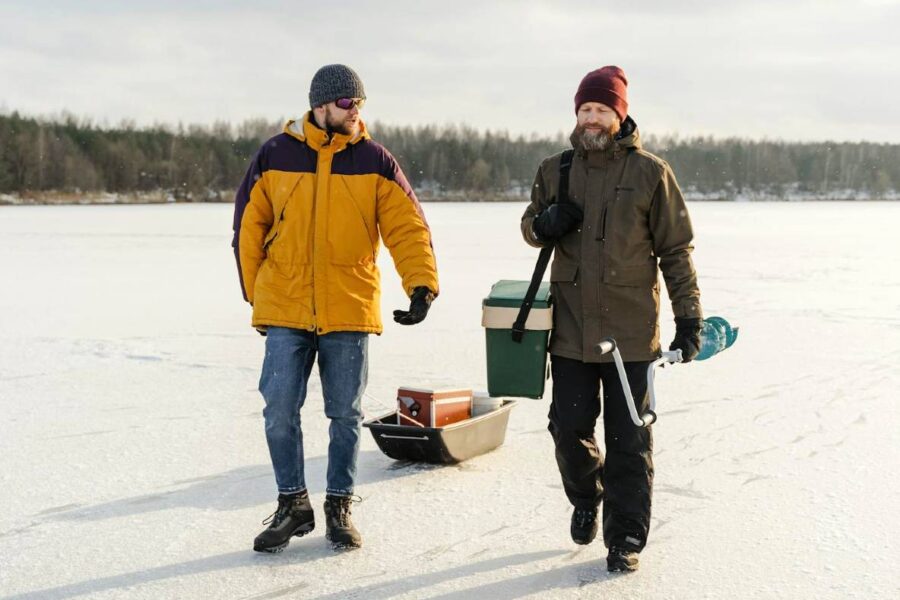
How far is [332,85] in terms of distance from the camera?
3170mm

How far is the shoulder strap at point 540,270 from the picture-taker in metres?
3.17

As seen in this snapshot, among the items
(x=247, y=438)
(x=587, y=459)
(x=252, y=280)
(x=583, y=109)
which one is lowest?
(x=247, y=438)

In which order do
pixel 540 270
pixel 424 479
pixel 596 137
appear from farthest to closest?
pixel 424 479
pixel 540 270
pixel 596 137

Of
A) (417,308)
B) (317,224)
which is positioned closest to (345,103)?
(317,224)

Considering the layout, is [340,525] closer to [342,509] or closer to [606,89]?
[342,509]

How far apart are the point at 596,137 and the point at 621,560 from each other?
1430mm

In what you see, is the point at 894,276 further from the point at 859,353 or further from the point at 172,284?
the point at 172,284

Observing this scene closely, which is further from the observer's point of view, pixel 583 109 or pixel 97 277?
pixel 97 277

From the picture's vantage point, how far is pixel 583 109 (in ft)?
10.2

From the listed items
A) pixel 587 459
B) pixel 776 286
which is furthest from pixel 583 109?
pixel 776 286

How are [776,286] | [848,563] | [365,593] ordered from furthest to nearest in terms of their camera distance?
[776,286] < [848,563] < [365,593]

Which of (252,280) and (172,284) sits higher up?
(252,280)

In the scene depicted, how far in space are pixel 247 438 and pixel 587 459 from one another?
2.24 meters

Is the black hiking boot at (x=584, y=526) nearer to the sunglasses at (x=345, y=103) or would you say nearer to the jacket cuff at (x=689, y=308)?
the jacket cuff at (x=689, y=308)
